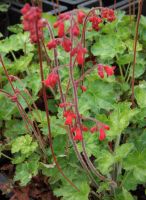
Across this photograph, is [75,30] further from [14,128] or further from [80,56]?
[14,128]

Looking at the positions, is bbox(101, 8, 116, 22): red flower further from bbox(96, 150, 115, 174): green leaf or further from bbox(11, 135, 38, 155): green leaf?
bbox(11, 135, 38, 155): green leaf

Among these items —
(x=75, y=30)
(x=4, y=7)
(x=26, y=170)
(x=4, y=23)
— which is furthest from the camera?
(x=4, y=23)

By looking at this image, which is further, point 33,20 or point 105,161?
point 105,161

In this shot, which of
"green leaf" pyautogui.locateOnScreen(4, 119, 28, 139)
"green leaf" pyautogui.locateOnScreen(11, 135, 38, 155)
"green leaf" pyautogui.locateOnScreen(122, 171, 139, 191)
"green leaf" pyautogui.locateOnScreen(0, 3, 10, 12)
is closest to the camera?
"green leaf" pyautogui.locateOnScreen(122, 171, 139, 191)

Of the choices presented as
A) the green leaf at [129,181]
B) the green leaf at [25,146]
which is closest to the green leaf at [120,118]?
the green leaf at [129,181]

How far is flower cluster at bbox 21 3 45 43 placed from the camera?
2.73 feet

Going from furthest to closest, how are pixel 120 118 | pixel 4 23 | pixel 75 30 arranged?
1. pixel 4 23
2. pixel 120 118
3. pixel 75 30

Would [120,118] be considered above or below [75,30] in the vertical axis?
below

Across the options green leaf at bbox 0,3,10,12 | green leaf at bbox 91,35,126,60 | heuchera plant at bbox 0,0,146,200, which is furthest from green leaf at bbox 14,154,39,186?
green leaf at bbox 0,3,10,12

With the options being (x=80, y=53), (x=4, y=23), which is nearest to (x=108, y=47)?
(x=80, y=53)

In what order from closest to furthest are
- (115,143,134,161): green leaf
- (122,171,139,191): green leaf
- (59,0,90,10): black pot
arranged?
(115,143,134,161): green leaf
(122,171,139,191): green leaf
(59,0,90,10): black pot

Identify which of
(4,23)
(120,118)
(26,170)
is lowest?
(26,170)

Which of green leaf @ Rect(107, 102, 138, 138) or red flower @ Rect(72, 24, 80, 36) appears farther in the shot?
green leaf @ Rect(107, 102, 138, 138)

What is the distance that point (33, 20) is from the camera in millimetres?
844
